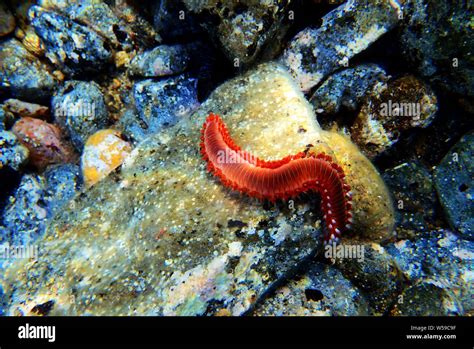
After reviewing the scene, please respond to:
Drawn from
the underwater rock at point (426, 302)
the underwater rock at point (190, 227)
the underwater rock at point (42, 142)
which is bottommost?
the underwater rock at point (426, 302)

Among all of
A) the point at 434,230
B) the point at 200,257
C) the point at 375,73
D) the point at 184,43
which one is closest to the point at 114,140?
the point at 184,43

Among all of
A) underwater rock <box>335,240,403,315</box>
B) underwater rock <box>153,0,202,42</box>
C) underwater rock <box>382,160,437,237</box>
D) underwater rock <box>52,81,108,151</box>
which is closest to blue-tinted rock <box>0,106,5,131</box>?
underwater rock <box>52,81,108,151</box>

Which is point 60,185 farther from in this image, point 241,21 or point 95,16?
point 241,21

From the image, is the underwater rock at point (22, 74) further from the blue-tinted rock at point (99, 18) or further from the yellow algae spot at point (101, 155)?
the yellow algae spot at point (101, 155)

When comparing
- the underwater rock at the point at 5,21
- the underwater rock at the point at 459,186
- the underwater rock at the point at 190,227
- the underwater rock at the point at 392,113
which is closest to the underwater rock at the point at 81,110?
the underwater rock at the point at 190,227
